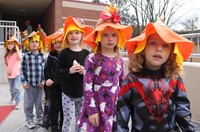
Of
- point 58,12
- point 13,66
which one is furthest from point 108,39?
point 58,12

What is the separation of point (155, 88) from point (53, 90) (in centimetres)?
240

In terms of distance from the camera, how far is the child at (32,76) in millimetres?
4492

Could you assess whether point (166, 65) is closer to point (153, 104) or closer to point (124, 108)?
point (153, 104)

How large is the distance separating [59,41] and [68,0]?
1728cm

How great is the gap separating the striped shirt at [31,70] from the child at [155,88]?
2.87 m

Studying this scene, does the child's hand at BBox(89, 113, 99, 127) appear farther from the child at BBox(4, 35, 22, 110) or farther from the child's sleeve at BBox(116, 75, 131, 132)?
the child at BBox(4, 35, 22, 110)

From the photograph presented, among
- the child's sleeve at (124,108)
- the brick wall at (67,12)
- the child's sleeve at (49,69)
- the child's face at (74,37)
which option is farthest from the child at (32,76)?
the brick wall at (67,12)

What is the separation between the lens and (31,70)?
178 inches

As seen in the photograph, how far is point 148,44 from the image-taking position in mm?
1888

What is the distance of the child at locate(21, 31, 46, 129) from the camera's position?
14.7 ft

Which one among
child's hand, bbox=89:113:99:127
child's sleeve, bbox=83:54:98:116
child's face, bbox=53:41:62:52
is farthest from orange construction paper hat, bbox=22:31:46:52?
child's hand, bbox=89:113:99:127

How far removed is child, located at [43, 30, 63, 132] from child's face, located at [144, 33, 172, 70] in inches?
82.9

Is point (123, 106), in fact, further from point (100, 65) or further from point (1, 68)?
point (1, 68)

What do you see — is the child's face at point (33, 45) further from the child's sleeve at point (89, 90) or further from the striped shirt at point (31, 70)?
the child's sleeve at point (89, 90)
